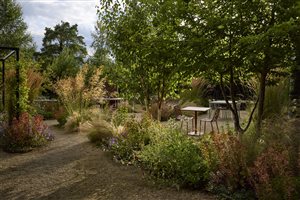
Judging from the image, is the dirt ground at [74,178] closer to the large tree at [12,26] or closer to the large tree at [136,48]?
the large tree at [136,48]

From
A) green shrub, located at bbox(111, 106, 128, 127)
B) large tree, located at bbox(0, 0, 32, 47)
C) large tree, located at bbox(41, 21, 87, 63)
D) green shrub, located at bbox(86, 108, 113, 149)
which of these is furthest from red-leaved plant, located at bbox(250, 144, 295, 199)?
large tree, located at bbox(41, 21, 87, 63)

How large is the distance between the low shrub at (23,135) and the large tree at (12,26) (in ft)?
47.3

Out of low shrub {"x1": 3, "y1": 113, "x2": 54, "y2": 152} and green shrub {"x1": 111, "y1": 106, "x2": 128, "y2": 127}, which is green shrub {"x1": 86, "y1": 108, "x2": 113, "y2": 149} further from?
low shrub {"x1": 3, "y1": 113, "x2": 54, "y2": 152}

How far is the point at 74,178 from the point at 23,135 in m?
2.55

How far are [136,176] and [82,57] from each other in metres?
25.0

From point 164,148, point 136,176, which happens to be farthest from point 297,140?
point 136,176

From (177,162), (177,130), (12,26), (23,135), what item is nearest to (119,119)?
(23,135)

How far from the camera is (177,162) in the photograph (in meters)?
4.34

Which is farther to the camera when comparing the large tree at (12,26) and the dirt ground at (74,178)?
the large tree at (12,26)

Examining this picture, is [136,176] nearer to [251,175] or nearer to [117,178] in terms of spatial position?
[117,178]

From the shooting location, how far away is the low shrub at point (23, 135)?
21.7ft

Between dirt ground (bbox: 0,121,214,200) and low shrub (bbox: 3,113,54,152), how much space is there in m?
0.24

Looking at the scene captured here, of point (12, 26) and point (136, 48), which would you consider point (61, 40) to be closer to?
point (12, 26)

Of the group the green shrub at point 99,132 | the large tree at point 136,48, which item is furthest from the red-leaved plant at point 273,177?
the green shrub at point 99,132
